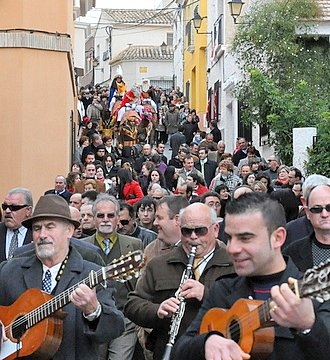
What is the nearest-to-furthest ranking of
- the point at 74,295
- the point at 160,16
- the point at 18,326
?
1. the point at 74,295
2. the point at 18,326
3. the point at 160,16

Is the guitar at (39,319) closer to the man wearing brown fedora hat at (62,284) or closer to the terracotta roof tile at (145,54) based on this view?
the man wearing brown fedora hat at (62,284)

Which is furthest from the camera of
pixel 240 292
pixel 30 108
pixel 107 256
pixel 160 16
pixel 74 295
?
pixel 160 16

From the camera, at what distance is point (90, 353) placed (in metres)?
6.50

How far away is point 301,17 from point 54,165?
1011 centimetres

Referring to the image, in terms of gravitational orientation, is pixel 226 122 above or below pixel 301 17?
below

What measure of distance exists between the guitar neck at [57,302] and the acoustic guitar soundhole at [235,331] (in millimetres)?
1389

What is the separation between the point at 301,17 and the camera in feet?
83.5

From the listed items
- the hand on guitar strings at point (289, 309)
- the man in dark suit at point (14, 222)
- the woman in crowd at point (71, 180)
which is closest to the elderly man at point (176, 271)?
the hand on guitar strings at point (289, 309)

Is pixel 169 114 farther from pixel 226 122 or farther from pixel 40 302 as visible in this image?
pixel 40 302

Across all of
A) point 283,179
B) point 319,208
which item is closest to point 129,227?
point 319,208

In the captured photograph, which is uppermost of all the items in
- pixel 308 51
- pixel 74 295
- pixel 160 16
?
pixel 160 16

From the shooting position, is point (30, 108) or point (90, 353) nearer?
point (90, 353)

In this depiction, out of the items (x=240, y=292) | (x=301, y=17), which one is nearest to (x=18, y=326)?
(x=240, y=292)

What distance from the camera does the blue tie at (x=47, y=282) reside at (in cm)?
659
